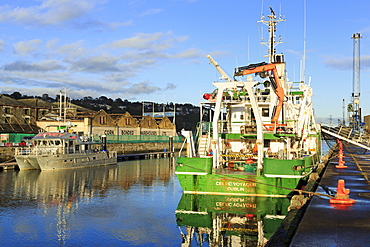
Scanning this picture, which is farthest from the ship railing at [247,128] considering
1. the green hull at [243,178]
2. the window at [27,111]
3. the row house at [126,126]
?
the window at [27,111]

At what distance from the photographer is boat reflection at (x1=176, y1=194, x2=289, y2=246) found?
59.4 ft

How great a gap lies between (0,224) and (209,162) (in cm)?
1245

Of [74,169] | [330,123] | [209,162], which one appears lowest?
[74,169]

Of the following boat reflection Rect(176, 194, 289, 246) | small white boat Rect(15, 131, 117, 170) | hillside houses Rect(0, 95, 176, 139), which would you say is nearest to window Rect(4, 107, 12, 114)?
hillside houses Rect(0, 95, 176, 139)

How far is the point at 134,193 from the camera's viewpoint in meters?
30.9

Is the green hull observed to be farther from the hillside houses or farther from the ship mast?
the hillside houses

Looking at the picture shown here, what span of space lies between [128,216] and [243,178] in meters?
7.51

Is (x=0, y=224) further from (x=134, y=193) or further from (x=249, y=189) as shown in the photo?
(x=249, y=189)

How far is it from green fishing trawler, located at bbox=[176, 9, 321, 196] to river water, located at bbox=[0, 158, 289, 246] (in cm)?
111

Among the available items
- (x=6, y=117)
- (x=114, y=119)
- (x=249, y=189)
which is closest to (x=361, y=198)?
(x=249, y=189)

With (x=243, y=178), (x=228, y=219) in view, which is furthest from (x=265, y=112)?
(x=228, y=219)

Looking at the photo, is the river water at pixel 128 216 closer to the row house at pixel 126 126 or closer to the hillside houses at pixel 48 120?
the hillside houses at pixel 48 120

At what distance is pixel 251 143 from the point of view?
29.7 metres

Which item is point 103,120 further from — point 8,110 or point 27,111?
point 8,110
